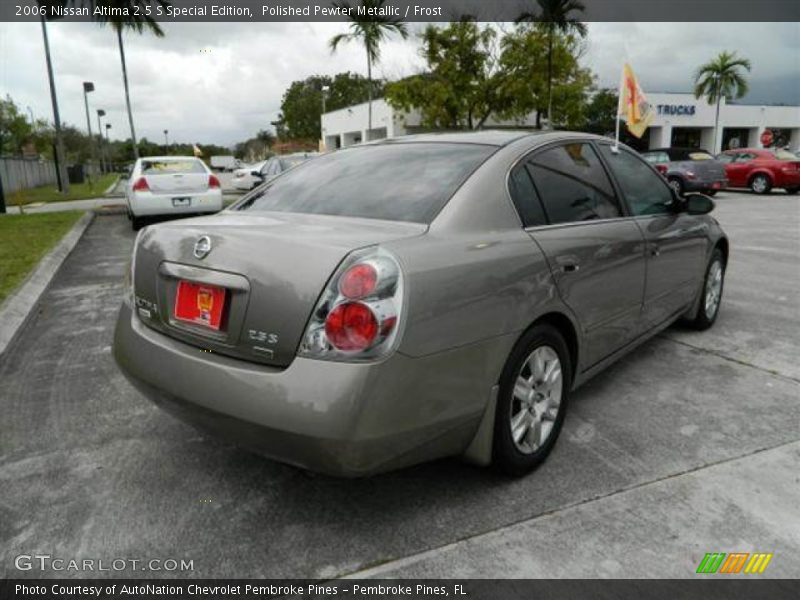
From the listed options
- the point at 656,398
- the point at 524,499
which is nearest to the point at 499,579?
the point at 524,499

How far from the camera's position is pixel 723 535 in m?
2.34

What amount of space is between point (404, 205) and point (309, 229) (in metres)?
0.45

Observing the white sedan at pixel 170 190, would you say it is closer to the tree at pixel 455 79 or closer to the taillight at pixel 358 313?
the taillight at pixel 358 313

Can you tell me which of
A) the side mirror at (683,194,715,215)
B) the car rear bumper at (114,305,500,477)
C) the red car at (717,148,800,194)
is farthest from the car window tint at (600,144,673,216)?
the red car at (717,148,800,194)

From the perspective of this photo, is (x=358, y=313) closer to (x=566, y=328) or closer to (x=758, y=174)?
(x=566, y=328)

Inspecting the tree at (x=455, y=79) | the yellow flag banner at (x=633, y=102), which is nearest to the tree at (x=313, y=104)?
the tree at (x=455, y=79)

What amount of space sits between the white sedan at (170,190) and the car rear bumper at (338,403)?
31.2 feet

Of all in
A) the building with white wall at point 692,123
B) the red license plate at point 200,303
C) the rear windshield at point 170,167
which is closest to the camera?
the red license plate at point 200,303

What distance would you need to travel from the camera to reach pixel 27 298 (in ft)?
18.6

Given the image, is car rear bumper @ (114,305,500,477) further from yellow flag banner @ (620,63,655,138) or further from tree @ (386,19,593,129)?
tree @ (386,19,593,129)

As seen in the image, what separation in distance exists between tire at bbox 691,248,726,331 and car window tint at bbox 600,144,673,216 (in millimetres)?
940

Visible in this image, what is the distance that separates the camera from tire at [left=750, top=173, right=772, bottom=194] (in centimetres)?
2022

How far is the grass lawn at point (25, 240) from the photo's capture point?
645cm

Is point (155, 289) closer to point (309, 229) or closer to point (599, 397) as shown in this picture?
point (309, 229)
